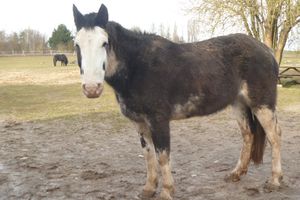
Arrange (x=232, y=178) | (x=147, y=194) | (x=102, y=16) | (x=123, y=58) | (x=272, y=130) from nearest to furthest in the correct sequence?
(x=102, y=16)
(x=123, y=58)
(x=147, y=194)
(x=272, y=130)
(x=232, y=178)

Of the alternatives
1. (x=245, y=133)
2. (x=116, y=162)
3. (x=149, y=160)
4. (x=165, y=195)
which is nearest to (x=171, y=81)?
(x=149, y=160)

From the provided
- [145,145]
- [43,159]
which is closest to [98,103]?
[43,159]

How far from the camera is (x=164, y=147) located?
4219 mm

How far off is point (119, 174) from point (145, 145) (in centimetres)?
101

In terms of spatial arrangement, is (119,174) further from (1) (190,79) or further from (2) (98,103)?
(2) (98,103)

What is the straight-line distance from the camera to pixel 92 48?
11.4 feet

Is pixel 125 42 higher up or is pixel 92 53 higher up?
pixel 125 42

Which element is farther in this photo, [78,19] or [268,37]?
[268,37]

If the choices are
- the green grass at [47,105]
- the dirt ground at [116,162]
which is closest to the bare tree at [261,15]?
the green grass at [47,105]

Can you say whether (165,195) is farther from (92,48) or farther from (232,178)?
(92,48)

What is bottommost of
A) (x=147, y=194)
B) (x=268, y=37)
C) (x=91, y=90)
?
(x=147, y=194)

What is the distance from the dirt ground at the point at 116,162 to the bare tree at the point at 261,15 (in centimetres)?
949

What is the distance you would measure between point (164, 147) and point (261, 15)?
15355 mm

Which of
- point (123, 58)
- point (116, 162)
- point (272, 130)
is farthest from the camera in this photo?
point (116, 162)
